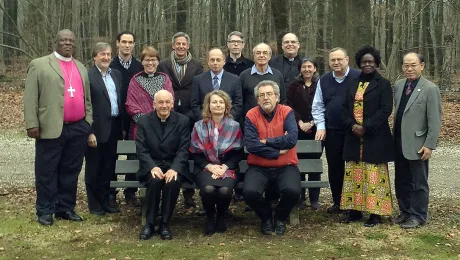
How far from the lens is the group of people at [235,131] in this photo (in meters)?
Answer: 6.10

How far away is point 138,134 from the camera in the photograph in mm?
6277

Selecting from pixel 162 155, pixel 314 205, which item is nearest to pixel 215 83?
pixel 162 155

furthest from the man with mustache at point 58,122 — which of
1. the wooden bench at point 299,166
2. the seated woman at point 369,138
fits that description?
the seated woman at point 369,138

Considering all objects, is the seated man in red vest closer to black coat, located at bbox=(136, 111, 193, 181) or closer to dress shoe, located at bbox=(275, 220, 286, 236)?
dress shoe, located at bbox=(275, 220, 286, 236)

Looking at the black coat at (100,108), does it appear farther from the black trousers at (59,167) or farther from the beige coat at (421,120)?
the beige coat at (421,120)

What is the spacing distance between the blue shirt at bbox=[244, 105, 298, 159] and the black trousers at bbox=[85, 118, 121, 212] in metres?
1.86

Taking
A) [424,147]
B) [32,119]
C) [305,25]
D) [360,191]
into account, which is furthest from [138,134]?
[305,25]

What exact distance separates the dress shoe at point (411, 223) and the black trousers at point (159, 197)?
258 cm

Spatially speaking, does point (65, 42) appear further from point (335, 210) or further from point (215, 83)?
point (335, 210)

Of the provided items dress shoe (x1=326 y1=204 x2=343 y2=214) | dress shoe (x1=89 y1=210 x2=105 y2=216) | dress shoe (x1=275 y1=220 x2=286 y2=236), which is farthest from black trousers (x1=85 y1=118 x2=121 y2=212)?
dress shoe (x1=326 y1=204 x2=343 y2=214)

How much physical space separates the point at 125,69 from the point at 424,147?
3.81 metres

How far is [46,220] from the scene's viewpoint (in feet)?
21.1

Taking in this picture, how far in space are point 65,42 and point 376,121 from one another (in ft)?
11.9

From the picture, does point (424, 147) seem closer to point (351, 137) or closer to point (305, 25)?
point (351, 137)
